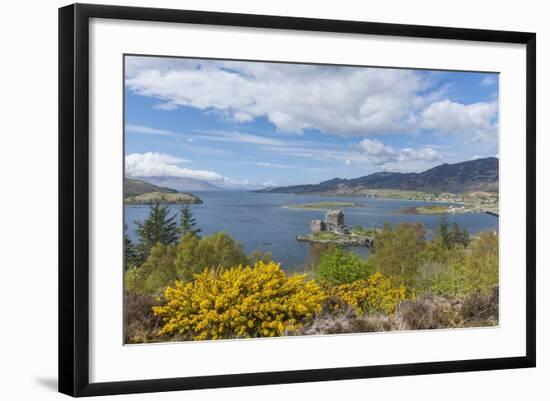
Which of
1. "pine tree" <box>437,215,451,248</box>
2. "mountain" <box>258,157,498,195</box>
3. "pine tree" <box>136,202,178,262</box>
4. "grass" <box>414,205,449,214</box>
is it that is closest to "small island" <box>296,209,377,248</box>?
"mountain" <box>258,157,498,195</box>

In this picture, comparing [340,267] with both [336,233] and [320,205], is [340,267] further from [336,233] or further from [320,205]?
[320,205]

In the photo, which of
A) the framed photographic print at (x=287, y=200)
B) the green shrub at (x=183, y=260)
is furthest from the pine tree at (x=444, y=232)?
the green shrub at (x=183, y=260)

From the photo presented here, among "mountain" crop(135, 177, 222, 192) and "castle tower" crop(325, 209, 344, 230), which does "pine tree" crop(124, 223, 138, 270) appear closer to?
"mountain" crop(135, 177, 222, 192)

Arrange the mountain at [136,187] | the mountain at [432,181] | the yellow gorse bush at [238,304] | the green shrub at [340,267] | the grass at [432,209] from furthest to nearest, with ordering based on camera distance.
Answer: the grass at [432,209], the mountain at [432,181], the green shrub at [340,267], the yellow gorse bush at [238,304], the mountain at [136,187]

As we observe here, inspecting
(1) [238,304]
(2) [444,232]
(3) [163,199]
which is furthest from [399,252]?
(3) [163,199]

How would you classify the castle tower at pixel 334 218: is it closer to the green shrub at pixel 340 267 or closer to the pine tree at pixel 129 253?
the green shrub at pixel 340 267

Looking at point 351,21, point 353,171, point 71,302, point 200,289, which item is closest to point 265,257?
point 200,289
